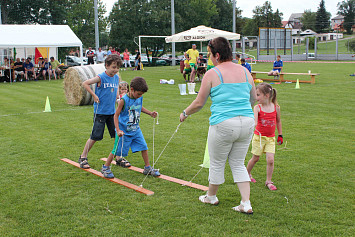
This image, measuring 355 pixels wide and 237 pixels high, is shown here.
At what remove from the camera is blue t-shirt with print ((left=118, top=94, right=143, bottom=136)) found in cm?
558

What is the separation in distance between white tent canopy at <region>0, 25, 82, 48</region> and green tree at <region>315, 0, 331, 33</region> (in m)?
98.5

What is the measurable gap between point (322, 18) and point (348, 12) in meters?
20.8

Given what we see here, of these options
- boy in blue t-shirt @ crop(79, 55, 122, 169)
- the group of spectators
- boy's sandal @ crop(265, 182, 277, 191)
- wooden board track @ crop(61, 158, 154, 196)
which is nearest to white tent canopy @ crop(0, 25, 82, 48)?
the group of spectators

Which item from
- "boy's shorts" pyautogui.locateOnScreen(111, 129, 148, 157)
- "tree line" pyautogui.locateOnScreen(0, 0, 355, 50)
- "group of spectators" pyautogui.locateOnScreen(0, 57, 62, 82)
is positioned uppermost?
"tree line" pyautogui.locateOnScreen(0, 0, 355, 50)

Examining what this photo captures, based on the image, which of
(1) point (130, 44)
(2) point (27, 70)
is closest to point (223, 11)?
(1) point (130, 44)

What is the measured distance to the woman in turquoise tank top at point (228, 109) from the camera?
4.09 m

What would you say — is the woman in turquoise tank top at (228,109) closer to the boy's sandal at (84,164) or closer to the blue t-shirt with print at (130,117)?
the blue t-shirt with print at (130,117)

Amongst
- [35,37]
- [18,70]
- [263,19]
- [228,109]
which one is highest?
[263,19]

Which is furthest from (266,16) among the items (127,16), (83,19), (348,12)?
(127,16)

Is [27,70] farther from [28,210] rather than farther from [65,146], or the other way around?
[28,210]

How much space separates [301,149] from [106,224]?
4508 millimetres

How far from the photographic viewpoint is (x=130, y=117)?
563 cm

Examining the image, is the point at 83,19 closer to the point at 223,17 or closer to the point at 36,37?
the point at 223,17

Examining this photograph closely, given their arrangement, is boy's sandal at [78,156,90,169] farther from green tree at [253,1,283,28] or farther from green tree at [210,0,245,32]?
green tree at [253,1,283,28]
